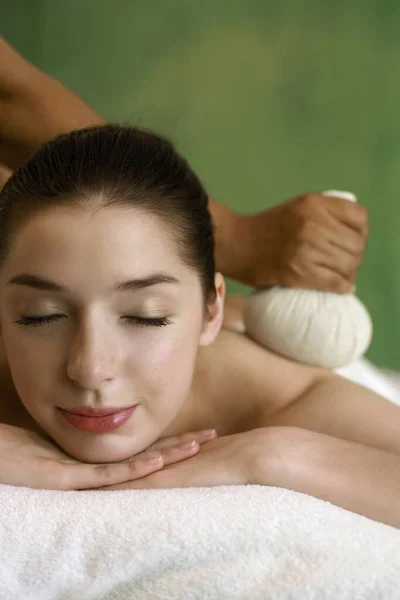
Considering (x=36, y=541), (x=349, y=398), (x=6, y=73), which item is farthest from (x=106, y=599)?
(x=6, y=73)

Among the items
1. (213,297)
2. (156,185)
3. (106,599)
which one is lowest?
(106,599)

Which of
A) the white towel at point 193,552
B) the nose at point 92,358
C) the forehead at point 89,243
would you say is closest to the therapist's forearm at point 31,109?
the forehead at point 89,243

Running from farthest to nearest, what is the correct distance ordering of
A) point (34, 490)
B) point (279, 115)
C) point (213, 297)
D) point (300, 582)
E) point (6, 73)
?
point (279, 115)
point (6, 73)
point (213, 297)
point (34, 490)
point (300, 582)

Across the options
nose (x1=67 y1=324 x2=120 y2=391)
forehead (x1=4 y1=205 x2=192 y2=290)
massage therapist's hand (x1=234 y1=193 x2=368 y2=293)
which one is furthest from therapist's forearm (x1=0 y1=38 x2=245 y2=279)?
nose (x1=67 y1=324 x2=120 y2=391)

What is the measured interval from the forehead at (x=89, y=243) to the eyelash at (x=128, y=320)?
0.06 meters

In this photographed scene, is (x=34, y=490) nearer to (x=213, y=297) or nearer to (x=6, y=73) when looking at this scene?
(x=213, y=297)

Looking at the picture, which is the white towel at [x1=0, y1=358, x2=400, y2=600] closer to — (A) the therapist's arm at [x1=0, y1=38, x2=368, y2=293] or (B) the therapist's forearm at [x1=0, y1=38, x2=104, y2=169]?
(A) the therapist's arm at [x1=0, y1=38, x2=368, y2=293]

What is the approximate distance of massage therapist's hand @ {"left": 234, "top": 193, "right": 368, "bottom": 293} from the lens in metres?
0.99

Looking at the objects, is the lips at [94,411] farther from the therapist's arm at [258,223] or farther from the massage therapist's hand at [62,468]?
the therapist's arm at [258,223]

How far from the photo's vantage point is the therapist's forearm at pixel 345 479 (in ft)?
2.26

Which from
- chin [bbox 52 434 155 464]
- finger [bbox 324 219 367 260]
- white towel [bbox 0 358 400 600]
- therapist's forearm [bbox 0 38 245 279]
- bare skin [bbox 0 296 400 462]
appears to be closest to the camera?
white towel [bbox 0 358 400 600]

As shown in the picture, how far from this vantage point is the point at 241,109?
172 cm

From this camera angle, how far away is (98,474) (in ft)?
2.37

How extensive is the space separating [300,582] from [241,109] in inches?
55.4
